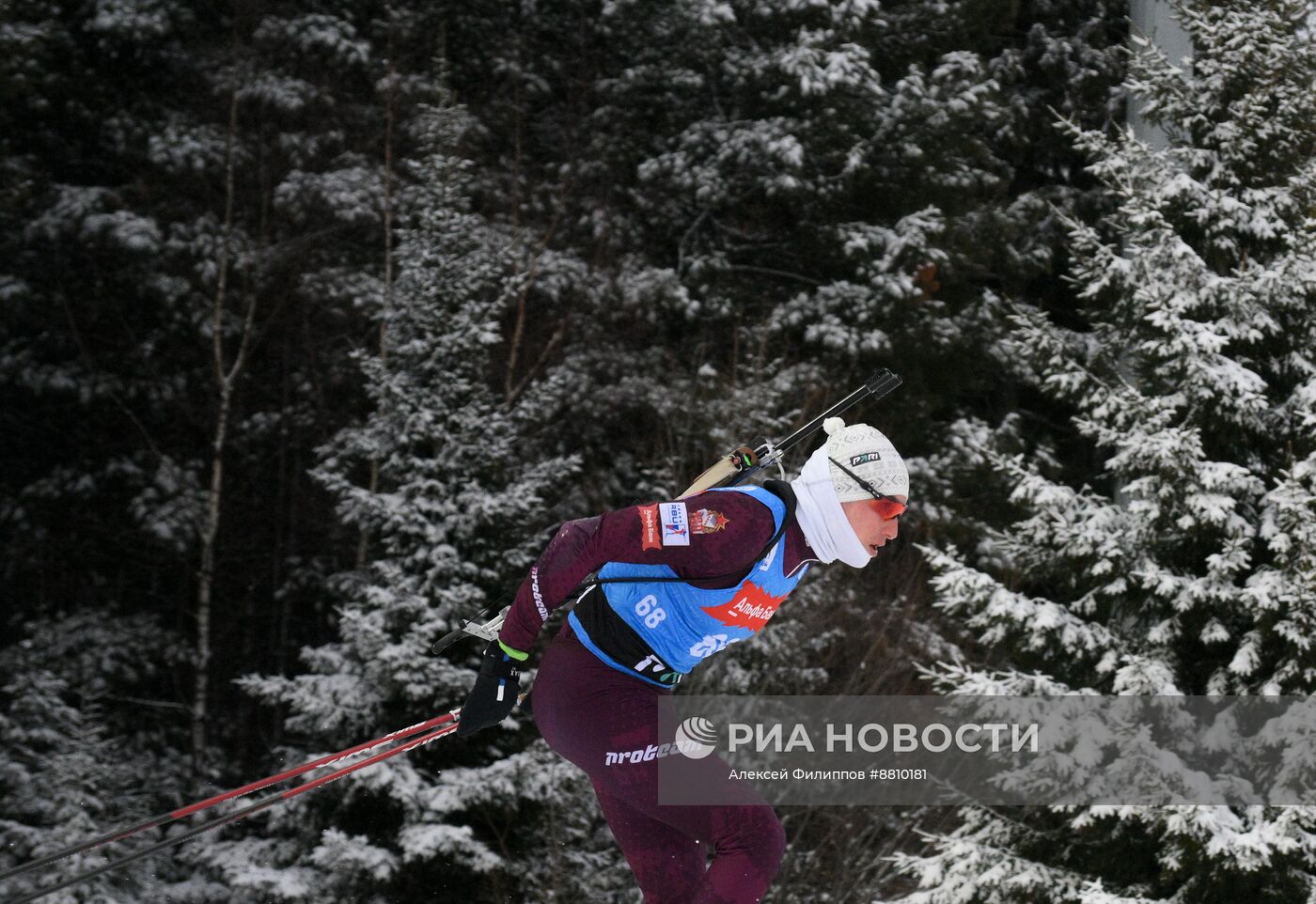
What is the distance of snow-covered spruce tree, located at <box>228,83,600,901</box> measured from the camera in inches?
363

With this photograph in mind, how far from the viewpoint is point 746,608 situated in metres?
3.40

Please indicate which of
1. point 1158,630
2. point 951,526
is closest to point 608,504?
point 951,526

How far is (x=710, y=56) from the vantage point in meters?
14.8

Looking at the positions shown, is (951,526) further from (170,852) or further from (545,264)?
(170,852)

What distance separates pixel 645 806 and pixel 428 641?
616cm

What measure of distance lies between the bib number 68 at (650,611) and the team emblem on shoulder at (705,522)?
0.28 meters

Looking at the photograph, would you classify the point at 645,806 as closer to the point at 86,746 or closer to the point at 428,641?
the point at 428,641

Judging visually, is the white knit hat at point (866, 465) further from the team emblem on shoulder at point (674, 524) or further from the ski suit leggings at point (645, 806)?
the ski suit leggings at point (645, 806)

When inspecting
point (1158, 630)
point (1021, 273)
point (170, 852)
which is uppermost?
point (1158, 630)

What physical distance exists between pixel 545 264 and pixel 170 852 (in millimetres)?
6802

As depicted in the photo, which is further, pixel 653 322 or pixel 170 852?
pixel 653 322

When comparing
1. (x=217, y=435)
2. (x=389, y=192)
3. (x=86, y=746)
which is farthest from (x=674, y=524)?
(x=389, y=192)

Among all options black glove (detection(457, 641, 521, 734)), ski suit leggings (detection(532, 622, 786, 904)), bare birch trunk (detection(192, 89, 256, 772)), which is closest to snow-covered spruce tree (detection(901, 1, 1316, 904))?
ski suit leggings (detection(532, 622, 786, 904))

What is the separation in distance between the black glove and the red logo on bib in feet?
→ 1.65
